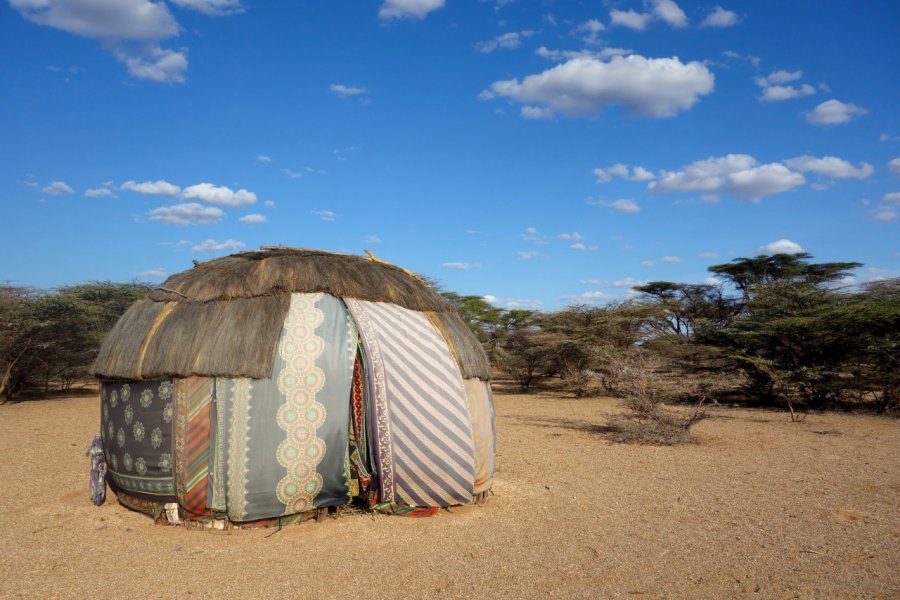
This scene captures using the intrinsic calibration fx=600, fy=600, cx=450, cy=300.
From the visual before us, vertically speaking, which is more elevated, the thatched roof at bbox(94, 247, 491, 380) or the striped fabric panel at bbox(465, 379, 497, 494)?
the thatched roof at bbox(94, 247, 491, 380)

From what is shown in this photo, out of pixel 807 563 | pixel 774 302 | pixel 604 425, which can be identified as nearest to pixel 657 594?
pixel 807 563

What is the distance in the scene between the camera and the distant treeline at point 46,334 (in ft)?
58.5

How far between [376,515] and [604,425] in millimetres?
8797

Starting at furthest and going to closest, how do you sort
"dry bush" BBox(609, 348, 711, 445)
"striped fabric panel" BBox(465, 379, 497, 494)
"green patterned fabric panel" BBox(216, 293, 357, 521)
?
"dry bush" BBox(609, 348, 711, 445) < "striped fabric panel" BBox(465, 379, 497, 494) < "green patterned fabric panel" BBox(216, 293, 357, 521)

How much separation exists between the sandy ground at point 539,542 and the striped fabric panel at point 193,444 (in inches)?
13.8

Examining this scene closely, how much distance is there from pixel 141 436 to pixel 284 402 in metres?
1.70

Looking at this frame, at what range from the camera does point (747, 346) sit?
17.4 m

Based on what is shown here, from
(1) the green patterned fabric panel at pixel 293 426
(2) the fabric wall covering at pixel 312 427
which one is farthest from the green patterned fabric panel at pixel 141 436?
(1) the green patterned fabric panel at pixel 293 426

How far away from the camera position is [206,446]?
6.04 m

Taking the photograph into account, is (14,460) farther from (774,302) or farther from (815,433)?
(774,302)

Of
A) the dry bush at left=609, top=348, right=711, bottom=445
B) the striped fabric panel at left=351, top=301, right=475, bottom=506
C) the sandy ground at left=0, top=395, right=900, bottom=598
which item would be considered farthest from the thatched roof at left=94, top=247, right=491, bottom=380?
the dry bush at left=609, top=348, right=711, bottom=445

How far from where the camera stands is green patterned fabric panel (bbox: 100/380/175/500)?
245 inches

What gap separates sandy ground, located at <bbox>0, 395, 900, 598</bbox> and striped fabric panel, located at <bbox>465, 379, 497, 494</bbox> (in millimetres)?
323

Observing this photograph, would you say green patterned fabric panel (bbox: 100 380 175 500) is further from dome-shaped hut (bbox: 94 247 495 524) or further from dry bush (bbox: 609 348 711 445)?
dry bush (bbox: 609 348 711 445)
